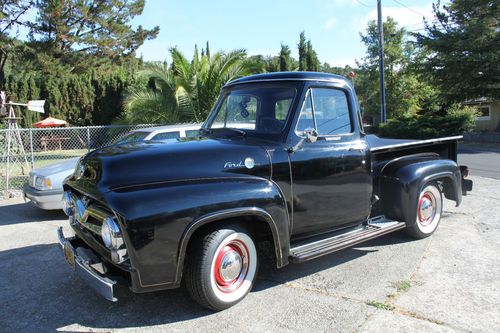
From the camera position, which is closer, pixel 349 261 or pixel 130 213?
pixel 130 213

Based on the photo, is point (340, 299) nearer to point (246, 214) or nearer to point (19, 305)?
point (246, 214)

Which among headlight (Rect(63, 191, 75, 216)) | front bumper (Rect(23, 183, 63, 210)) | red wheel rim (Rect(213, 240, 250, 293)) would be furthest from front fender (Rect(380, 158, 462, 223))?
front bumper (Rect(23, 183, 63, 210))

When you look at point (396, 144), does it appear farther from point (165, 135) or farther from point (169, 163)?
point (165, 135)

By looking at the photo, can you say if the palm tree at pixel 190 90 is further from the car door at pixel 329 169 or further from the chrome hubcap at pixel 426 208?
the car door at pixel 329 169

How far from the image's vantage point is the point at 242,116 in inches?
178

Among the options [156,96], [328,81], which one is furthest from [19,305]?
[156,96]

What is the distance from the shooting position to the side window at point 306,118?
4.21 metres

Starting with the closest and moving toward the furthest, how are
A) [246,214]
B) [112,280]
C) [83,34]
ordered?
[112,280] → [246,214] → [83,34]

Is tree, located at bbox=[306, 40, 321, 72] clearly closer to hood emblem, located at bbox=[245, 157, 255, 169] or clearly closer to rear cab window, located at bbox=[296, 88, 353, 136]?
rear cab window, located at bbox=[296, 88, 353, 136]

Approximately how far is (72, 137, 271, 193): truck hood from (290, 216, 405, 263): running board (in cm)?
82

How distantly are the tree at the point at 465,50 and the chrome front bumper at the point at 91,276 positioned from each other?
23.1 meters

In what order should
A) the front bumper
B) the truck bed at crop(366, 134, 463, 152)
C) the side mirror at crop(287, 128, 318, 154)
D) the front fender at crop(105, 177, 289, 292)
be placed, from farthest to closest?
1. the front bumper
2. the truck bed at crop(366, 134, 463, 152)
3. the side mirror at crop(287, 128, 318, 154)
4. the front fender at crop(105, 177, 289, 292)

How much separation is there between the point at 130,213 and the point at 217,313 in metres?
1.23

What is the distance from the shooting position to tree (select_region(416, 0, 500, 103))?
→ 21.5 meters
